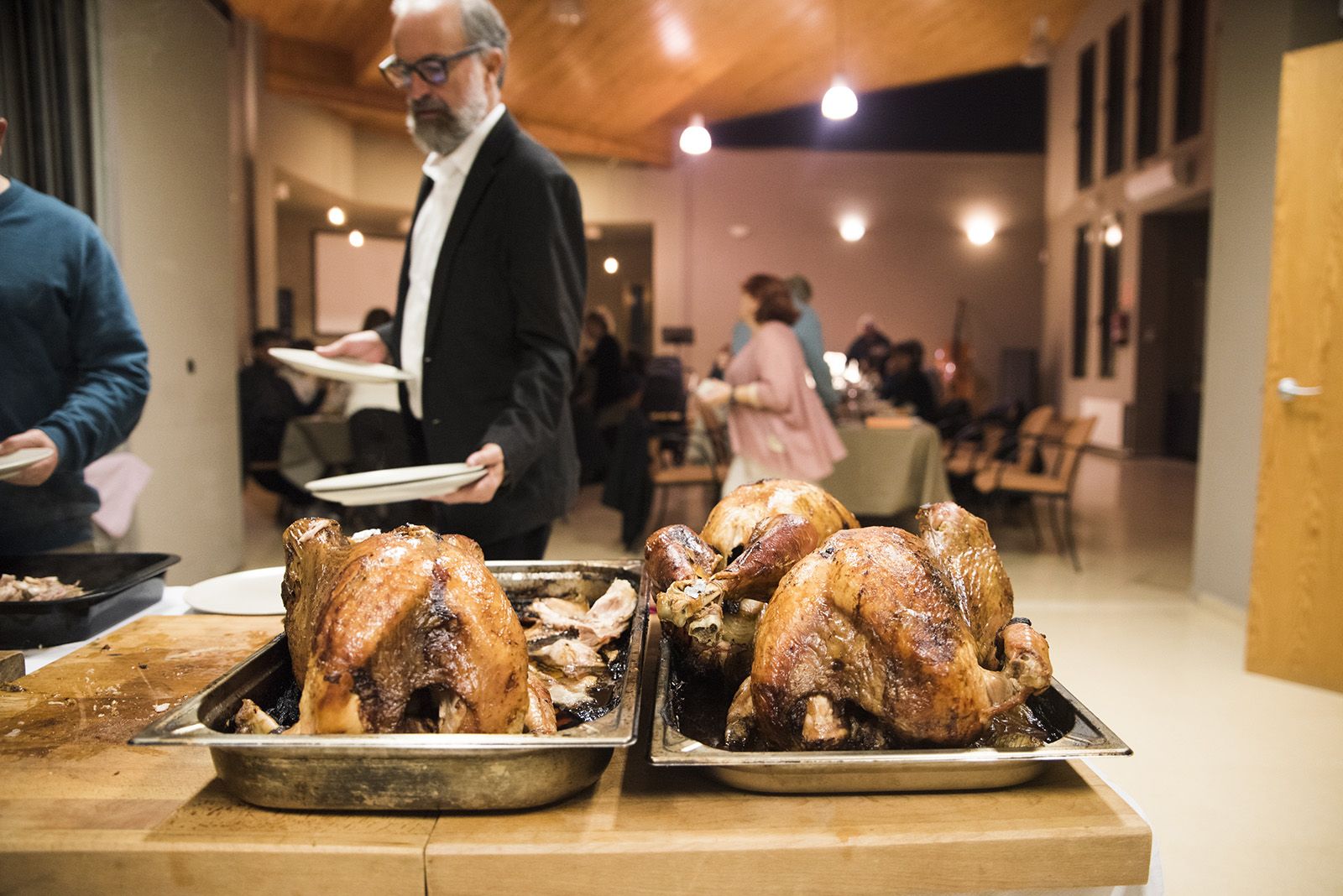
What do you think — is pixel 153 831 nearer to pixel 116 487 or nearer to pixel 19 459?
pixel 19 459

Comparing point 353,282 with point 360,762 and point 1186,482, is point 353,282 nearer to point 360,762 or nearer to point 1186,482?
point 360,762

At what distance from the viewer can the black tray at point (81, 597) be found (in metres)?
1.26

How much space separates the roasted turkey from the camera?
851 mm

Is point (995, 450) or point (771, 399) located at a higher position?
point (771, 399)

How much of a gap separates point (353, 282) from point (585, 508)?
2.60 meters

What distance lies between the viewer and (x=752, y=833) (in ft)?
2.34

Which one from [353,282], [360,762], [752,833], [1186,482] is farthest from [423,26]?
[1186,482]

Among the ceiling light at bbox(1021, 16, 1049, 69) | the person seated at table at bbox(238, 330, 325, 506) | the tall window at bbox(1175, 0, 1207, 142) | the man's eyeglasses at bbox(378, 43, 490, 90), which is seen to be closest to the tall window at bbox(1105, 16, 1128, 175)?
the tall window at bbox(1175, 0, 1207, 142)

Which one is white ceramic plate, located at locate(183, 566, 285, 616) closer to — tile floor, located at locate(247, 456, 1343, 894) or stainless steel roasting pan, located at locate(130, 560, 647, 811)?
stainless steel roasting pan, located at locate(130, 560, 647, 811)

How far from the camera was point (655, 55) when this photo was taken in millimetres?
7770

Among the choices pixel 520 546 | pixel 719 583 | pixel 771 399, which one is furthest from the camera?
pixel 771 399

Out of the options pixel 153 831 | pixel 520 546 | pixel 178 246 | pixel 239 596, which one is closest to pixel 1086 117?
pixel 178 246

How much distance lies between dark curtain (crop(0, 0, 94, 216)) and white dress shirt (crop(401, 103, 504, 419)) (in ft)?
3.61

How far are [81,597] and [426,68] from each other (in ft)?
3.39
